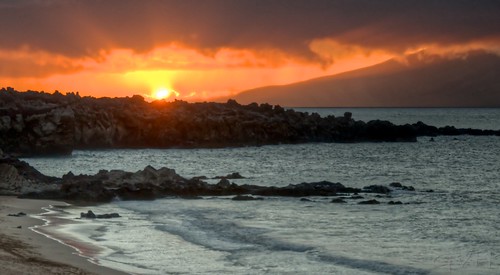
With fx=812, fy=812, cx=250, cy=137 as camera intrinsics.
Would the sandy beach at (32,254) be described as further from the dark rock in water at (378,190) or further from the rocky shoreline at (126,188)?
the dark rock in water at (378,190)

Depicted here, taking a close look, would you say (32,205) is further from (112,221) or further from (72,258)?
(72,258)

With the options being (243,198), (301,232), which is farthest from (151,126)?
Answer: (301,232)

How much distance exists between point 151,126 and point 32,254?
6246 centimetres

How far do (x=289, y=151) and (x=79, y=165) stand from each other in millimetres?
25389

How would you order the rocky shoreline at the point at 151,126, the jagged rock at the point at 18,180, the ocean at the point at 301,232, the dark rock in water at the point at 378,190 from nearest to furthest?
the ocean at the point at 301,232 < the jagged rock at the point at 18,180 < the dark rock in water at the point at 378,190 < the rocky shoreline at the point at 151,126

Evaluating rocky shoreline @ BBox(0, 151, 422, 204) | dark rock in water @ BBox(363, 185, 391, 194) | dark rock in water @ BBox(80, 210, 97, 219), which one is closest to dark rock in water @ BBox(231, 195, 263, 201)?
rocky shoreline @ BBox(0, 151, 422, 204)

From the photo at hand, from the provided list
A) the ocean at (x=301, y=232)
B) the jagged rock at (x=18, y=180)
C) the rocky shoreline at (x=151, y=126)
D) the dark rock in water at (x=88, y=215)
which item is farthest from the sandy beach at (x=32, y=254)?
the rocky shoreline at (x=151, y=126)

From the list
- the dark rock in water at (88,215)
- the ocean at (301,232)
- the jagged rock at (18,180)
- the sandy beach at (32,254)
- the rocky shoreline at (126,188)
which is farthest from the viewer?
the jagged rock at (18,180)

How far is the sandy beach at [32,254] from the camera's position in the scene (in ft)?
49.9

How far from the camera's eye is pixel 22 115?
64.9m

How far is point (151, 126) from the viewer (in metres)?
79.4

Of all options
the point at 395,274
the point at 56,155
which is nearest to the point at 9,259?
the point at 395,274

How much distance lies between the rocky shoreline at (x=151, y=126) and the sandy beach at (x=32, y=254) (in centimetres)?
4041

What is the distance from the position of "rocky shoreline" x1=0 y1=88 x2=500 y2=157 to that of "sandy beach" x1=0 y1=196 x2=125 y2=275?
133ft
